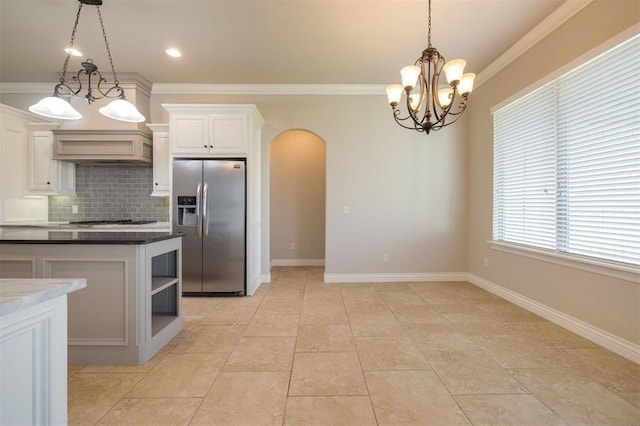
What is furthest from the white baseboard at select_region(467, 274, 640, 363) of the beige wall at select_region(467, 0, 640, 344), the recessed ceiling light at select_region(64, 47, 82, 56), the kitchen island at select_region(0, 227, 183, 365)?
the recessed ceiling light at select_region(64, 47, 82, 56)

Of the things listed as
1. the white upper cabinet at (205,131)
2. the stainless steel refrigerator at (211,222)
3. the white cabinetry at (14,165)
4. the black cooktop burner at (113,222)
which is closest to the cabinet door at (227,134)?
the white upper cabinet at (205,131)

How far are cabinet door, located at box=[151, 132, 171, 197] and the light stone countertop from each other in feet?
10.7

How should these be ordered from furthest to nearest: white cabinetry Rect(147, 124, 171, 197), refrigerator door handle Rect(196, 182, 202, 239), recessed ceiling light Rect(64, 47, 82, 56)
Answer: white cabinetry Rect(147, 124, 171, 197), refrigerator door handle Rect(196, 182, 202, 239), recessed ceiling light Rect(64, 47, 82, 56)

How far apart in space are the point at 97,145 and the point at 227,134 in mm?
1810

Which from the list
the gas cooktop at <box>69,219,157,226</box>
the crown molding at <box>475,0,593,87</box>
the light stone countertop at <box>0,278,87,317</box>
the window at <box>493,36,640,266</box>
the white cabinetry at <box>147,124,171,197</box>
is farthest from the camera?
the white cabinetry at <box>147,124,171,197</box>

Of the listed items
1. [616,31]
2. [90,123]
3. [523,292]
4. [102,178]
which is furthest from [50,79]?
[523,292]

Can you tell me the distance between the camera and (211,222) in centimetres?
353

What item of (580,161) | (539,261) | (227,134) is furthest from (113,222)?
(580,161)

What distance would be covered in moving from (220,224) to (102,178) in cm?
214

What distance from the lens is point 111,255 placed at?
1919mm

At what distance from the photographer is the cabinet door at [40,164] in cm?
378

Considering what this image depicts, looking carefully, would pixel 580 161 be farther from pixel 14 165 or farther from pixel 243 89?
pixel 14 165

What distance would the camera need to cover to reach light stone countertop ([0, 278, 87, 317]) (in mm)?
749

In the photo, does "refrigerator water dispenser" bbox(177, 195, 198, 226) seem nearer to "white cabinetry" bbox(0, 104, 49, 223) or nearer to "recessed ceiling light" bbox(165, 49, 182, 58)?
"recessed ceiling light" bbox(165, 49, 182, 58)
